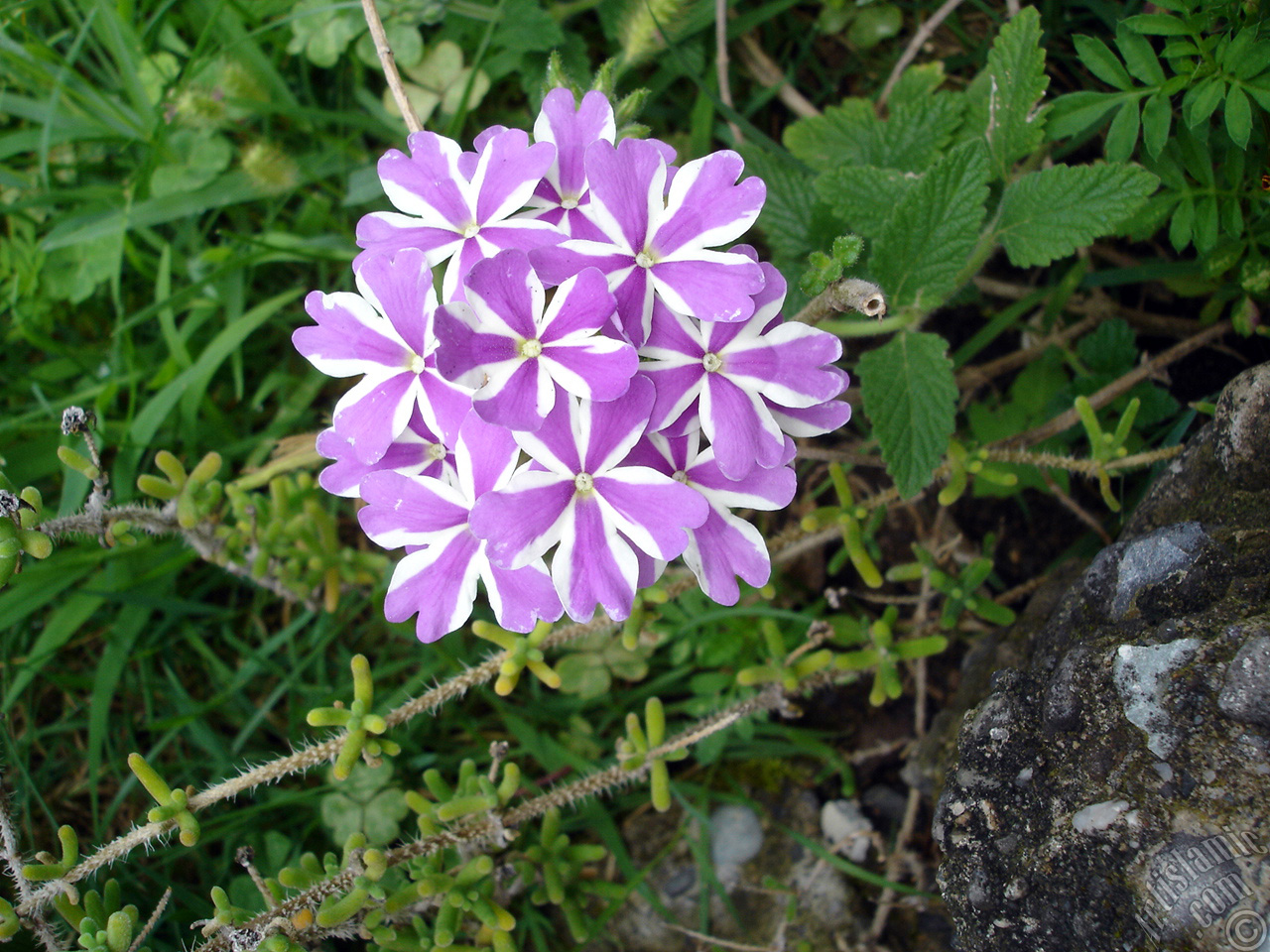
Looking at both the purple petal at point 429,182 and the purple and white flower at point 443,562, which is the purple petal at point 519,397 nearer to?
the purple and white flower at point 443,562

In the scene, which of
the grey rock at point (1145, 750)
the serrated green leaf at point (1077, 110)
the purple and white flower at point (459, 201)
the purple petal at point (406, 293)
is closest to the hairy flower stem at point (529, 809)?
the grey rock at point (1145, 750)

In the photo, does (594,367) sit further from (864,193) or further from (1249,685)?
(1249,685)

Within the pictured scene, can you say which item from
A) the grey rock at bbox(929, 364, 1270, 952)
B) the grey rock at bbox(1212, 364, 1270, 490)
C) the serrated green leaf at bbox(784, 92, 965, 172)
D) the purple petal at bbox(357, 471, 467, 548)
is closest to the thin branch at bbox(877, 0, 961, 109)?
the serrated green leaf at bbox(784, 92, 965, 172)

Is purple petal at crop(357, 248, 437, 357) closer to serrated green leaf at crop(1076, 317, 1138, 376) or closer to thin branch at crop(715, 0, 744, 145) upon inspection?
thin branch at crop(715, 0, 744, 145)

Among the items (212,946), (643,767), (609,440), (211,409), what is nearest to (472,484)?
(609,440)

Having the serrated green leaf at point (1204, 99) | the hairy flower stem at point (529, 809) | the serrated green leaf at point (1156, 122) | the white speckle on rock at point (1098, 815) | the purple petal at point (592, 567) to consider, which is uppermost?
the serrated green leaf at point (1204, 99)

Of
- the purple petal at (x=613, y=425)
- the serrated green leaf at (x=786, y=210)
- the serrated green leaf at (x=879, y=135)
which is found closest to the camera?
the purple petal at (x=613, y=425)

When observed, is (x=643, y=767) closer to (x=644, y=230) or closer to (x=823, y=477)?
(x=823, y=477)
